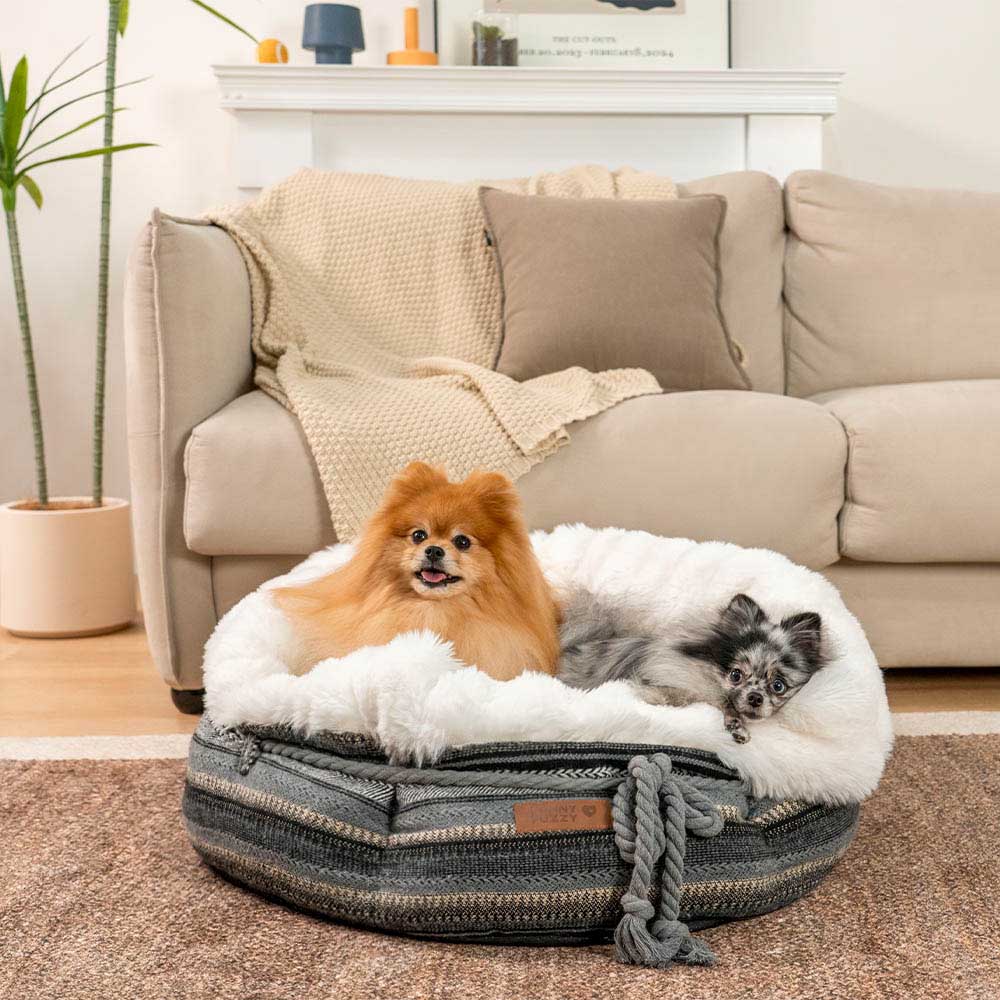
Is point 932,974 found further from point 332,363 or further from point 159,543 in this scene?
point 332,363

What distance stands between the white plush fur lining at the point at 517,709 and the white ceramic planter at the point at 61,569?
1.15 meters

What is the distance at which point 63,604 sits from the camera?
99.3 inches

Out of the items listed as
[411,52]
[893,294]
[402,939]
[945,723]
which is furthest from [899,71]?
[402,939]

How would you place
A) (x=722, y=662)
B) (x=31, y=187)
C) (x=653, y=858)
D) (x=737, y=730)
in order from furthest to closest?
(x=31, y=187) < (x=722, y=662) < (x=737, y=730) < (x=653, y=858)

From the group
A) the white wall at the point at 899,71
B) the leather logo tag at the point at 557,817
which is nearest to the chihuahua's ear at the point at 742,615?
the leather logo tag at the point at 557,817

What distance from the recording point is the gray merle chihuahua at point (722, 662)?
1302 mm

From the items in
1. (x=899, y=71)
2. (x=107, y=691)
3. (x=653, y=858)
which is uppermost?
(x=899, y=71)

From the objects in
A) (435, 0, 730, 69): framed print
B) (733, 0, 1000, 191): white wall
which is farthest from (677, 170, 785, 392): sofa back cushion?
(733, 0, 1000, 191): white wall

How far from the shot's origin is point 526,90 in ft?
10.2

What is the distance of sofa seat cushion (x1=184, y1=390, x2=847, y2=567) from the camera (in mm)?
1896

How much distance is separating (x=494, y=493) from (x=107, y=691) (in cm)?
110

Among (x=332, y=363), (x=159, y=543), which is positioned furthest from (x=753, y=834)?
(x=332, y=363)

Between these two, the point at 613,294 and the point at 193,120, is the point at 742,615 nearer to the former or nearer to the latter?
the point at 613,294

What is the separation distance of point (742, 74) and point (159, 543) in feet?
6.90
